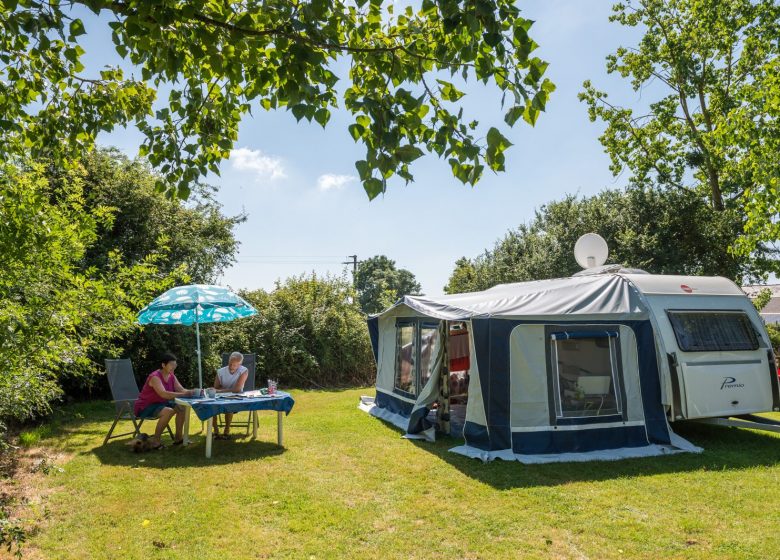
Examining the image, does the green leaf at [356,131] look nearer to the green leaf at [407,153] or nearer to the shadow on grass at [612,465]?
the green leaf at [407,153]

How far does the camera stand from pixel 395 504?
436cm

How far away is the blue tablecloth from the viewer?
18.6ft

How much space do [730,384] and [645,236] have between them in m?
8.37

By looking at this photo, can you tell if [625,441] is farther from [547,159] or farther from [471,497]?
[547,159]

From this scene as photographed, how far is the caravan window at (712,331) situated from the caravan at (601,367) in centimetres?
1

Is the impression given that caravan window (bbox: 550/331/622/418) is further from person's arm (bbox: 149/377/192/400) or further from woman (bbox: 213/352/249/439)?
person's arm (bbox: 149/377/192/400)

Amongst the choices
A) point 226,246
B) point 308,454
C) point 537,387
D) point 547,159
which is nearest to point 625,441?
point 537,387

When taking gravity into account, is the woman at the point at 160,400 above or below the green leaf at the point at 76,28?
below

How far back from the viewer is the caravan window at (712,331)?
6.26 m

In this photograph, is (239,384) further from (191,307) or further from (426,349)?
(426,349)

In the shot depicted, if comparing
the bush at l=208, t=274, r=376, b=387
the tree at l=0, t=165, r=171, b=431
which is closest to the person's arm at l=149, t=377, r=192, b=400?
the tree at l=0, t=165, r=171, b=431

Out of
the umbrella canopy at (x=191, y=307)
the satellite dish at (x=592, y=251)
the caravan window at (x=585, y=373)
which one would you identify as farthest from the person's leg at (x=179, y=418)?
the satellite dish at (x=592, y=251)

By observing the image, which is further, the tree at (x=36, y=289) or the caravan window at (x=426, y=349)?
the caravan window at (x=426, y=349)

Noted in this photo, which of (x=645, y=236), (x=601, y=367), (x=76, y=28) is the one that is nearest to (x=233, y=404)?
(x=76, y=28)
